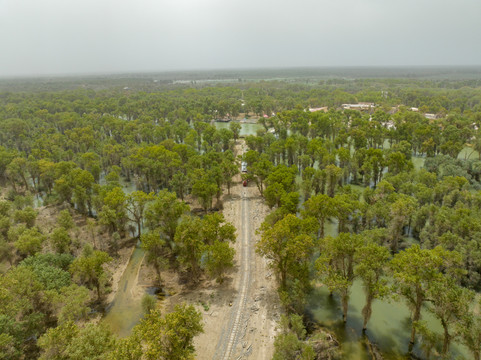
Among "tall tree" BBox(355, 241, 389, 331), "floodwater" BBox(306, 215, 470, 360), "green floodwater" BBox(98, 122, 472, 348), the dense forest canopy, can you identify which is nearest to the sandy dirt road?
the dense forest canopy

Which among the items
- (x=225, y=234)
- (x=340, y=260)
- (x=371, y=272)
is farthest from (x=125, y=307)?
(x=371, y=272)

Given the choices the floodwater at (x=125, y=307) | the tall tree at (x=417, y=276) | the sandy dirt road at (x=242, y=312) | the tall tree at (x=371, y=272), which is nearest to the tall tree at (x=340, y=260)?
the tall tree at (x=371, y=272)

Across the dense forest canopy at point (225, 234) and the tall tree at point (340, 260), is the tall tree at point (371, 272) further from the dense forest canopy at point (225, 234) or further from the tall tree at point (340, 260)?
the tall tree at point (340, 260)

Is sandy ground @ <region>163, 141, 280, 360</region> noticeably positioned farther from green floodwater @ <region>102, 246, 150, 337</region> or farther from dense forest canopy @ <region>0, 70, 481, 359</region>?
green floodwater @ <region>102, 246, 150, 337</region>

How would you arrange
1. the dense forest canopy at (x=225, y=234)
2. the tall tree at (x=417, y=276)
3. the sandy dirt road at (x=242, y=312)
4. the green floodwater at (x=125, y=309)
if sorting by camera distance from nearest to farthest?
the dense forest canopy at (x=225, y=234) → the tall tree at (x=417, y=276) → the sandy dirt road at (x=242, y=312) → the green floodwater at (x=125, y=309)

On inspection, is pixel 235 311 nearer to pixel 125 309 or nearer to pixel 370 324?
pixel 125 309

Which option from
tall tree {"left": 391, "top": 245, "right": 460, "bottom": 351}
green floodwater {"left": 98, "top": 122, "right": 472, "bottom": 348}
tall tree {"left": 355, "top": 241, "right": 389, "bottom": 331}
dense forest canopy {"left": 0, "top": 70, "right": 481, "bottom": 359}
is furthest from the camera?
green floodwater {"left": 98, "top": 122, "right": 472, "bottom": 348}

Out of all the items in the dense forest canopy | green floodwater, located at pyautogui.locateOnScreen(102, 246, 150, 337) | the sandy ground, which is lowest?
green floodwater, located at pyautogui.locateOnScreen(102, 246, 150, 337)

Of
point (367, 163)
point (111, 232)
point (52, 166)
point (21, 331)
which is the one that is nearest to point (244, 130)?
point (367, 163)

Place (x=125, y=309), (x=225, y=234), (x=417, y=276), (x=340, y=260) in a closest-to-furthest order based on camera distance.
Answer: (x=417, y=276) < (x=340, y=260) < (x=125, y=309) < (x=225, y=234)
